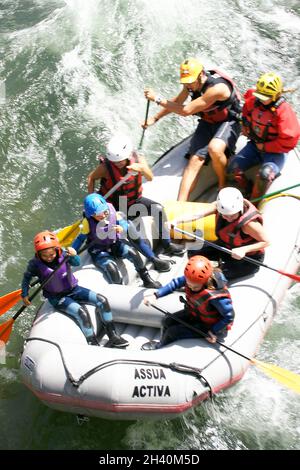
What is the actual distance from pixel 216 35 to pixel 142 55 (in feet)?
4.22

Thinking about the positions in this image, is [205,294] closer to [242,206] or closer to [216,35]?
[242,206]

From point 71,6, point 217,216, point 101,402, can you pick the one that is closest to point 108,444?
point 101,402

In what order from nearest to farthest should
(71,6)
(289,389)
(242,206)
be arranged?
(242,206) < (289,389) < (71,6)

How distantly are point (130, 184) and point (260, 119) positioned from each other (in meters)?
1.43

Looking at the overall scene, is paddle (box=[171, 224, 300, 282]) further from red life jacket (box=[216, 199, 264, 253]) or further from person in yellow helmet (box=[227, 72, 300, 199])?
person in yellow helmet (box=[227, 72, 300, 199])

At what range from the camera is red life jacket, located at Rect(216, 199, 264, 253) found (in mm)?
5809

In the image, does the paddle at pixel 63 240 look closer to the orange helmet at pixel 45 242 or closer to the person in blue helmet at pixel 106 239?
the person in blue helmet at pixel 106 239

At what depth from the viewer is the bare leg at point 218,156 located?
699 cm

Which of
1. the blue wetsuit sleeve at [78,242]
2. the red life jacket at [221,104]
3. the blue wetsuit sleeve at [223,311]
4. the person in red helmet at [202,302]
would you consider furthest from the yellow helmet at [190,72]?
the blue wetsuit sleeve at [223,311]

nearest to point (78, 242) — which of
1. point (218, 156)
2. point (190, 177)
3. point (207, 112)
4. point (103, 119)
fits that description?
point (190, 177)

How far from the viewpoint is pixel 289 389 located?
6203 mm

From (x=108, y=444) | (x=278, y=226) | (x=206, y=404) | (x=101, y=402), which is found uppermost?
(x=278, y=226)

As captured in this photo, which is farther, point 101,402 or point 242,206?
point 242,206

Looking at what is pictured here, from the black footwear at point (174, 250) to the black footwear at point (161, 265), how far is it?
8.0 inches
